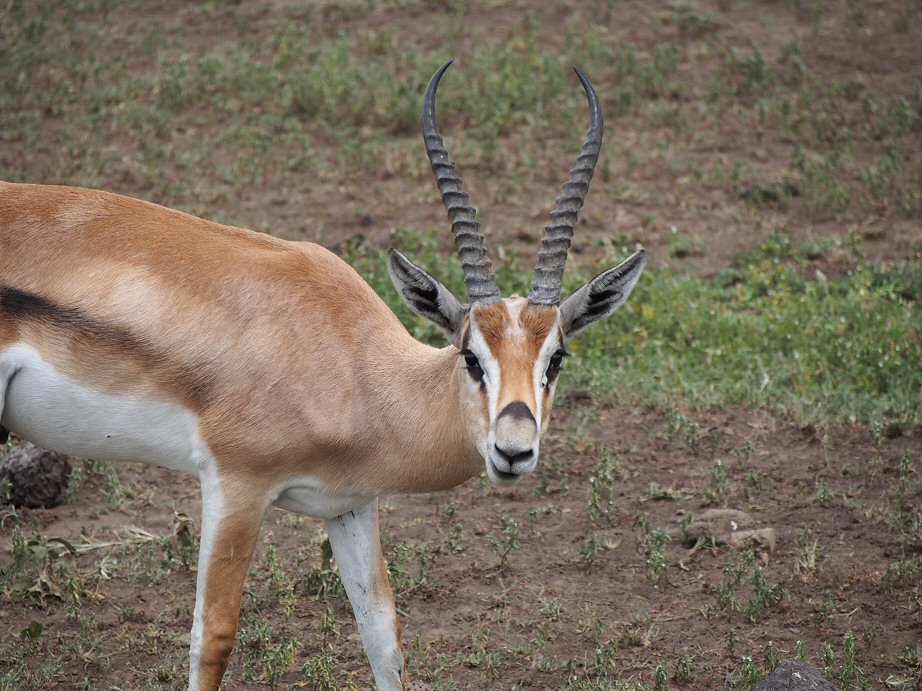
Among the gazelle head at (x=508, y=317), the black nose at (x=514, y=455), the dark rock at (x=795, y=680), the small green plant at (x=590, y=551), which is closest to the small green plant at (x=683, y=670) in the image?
the dark rock at (x=795, y=680)

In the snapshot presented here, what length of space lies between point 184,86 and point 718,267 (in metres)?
5.71

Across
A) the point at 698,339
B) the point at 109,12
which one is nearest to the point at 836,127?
the point at 698,339

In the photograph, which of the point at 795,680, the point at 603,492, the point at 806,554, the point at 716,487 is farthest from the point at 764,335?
the point at 795,680

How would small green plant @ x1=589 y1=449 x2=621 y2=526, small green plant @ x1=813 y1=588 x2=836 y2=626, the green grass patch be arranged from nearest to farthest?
small green plant @ x1=813 y1=588 x2=836 y2=626
small green plant @ x1=589 y1=449 x2=621 y2=526
the green grass patch

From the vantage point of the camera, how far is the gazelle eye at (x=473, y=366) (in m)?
4.66

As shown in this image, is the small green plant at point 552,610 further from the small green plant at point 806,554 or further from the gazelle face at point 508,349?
the gazelle face at point 508,349

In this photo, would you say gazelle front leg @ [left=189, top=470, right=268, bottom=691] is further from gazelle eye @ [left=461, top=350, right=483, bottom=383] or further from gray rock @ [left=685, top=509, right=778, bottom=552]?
gray rock @ [left=685, top=509, right=778, bottom=552]

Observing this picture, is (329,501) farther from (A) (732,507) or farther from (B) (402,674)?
(A) (732,507)

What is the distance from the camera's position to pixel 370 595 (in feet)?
17.1

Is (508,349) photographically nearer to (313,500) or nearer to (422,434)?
(422,434)

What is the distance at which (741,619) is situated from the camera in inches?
234

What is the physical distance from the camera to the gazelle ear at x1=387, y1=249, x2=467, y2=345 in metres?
4.88

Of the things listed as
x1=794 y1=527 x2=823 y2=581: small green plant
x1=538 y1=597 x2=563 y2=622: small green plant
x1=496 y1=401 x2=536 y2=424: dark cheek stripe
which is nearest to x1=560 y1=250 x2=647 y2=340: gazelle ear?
x1=496 y1=401 x2=536 y2=424: dark cheek stripe

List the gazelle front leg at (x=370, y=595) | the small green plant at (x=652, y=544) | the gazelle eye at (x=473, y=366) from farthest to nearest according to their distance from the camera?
1. the small green plant at (x=652, y=544)
2. the gazelle front leg at (x=370, y=595)
3. the gazelle eye at (x=473, y=366)
